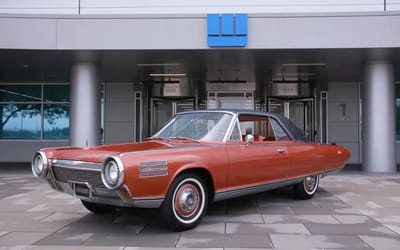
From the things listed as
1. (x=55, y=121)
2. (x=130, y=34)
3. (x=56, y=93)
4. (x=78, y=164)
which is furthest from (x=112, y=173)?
(x=56, y=93)

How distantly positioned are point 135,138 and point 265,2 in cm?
808

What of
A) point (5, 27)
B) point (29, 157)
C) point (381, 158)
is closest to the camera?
point (5, 27)

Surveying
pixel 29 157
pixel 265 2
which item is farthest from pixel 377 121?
pixel 29 157

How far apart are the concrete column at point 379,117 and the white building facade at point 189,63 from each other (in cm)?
3

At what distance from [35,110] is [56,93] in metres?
1.12

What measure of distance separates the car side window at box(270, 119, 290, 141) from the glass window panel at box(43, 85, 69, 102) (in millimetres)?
12971

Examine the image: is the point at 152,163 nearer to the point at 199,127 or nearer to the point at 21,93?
the point at 199,127

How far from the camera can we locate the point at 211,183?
5824 mm

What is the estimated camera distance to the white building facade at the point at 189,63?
11406 millimetres

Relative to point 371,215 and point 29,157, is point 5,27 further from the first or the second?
point 371,215

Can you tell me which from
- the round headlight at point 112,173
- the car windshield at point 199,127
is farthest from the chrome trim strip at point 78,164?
the car windshield at point 199,127

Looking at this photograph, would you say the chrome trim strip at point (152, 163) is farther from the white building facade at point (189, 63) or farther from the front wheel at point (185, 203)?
the white building facade at point (189, 63)

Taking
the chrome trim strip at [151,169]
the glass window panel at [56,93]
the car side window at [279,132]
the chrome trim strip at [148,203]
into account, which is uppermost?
the glass window panel at [56,93]

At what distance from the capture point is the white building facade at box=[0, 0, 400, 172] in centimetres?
1141
